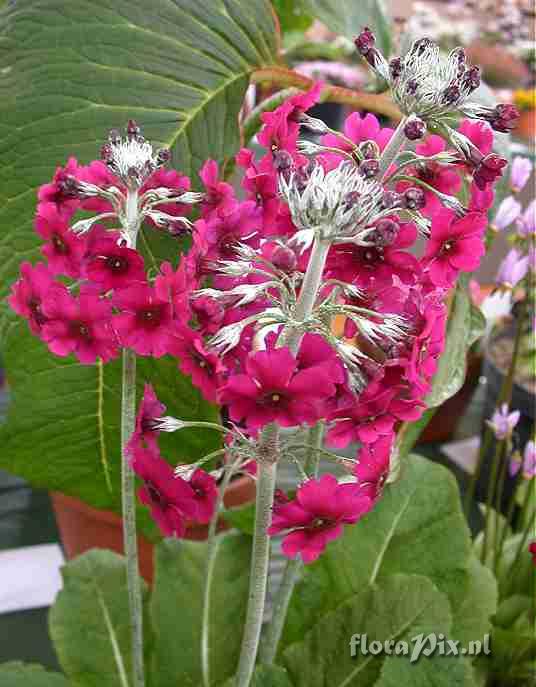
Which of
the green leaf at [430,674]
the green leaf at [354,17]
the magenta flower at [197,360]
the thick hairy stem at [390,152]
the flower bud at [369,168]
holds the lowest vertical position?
the green leaf at [430,674]

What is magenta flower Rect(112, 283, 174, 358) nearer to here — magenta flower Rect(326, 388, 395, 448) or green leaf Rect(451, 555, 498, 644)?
magenta flower Rect(326, 388, 395, 448)

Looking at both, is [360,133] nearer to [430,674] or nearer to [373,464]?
[373,464]

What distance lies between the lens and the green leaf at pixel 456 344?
607mm

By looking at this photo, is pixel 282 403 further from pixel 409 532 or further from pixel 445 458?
pixel 445 458

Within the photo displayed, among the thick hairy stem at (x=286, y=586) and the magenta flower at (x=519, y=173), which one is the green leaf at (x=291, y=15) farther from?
the thick hairy stem at (x=286, y=586)

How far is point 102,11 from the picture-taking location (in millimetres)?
558

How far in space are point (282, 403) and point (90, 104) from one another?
315 mm

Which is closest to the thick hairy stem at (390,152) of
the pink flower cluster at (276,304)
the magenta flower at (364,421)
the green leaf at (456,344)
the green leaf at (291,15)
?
the pink flower cluster at (276,304)

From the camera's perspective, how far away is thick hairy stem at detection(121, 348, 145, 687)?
0.46 meters

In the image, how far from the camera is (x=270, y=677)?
60 cm

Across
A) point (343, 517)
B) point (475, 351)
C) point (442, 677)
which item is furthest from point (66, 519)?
point (475, 351)

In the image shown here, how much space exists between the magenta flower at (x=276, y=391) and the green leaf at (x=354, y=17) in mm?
417

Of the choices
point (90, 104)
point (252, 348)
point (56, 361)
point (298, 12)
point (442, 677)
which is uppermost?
point (298, 12)

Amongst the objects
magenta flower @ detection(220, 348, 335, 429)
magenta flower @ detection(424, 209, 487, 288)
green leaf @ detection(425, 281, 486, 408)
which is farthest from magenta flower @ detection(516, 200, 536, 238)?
magenta flower @ detection(220, 348, 335, 429)
